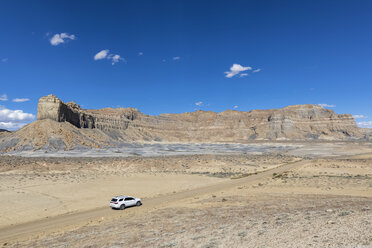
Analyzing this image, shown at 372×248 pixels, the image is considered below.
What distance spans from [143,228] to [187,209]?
5.22m

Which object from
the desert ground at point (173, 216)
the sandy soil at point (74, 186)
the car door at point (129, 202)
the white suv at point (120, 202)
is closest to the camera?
the desert ground at point (173, 216)

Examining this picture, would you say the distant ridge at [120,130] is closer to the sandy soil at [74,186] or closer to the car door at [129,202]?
the sandy soil at [74,186]

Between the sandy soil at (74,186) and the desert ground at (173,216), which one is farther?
the sandy soil at (74,186)

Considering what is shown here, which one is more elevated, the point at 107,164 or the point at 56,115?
the point at 56,115

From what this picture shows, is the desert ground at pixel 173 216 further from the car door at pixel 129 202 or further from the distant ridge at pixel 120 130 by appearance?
the distant ridge at pixel 120 130

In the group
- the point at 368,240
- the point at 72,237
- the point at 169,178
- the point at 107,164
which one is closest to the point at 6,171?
the point at 107,164

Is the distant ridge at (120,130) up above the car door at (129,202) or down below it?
above

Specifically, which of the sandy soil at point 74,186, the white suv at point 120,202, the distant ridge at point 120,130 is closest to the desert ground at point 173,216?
the sandy soil at point 74,186

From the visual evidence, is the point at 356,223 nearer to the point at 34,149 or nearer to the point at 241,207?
the point at 241,207

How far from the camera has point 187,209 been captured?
712 inches

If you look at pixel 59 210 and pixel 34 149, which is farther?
pixel 34 149

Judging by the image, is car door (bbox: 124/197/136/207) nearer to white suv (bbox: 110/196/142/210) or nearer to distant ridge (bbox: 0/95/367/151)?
white suv (bbox: 110/196/142/210)

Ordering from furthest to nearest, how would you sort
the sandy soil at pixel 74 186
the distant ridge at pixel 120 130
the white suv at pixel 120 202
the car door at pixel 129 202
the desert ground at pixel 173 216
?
the distant ridge at pixel 120 130 < the sandy soil at pixel 74 186 < the car door at pixel 129 202 < the white suv at pixel 120 202 < the desert ground at pixel 173 216

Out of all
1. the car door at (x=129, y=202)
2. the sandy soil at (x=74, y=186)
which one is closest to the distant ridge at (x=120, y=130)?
the sandy soil at (x=74, y=186)
